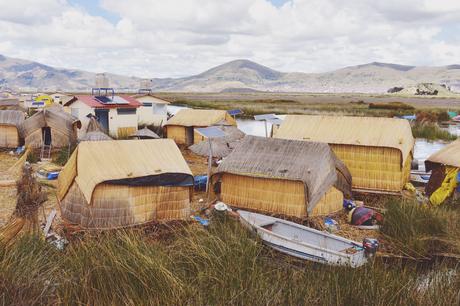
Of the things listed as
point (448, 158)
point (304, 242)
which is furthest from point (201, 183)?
point (448, 158)

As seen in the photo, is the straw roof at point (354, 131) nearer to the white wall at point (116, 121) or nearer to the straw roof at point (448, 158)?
the straw roof at point (448, 158)

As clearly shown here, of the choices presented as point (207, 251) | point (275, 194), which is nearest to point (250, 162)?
point (275, 194)

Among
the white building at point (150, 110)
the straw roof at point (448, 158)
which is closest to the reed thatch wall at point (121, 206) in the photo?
the straw roof at point (448, 158)

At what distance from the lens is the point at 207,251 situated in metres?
6.35

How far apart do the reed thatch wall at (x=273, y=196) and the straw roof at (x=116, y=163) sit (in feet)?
7.51

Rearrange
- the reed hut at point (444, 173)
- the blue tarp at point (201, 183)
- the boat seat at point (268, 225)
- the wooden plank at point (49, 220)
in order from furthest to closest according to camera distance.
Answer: the blue tarp at point (201, 183) < the reed hut at point (444, 173) < the boat seat at point (268, 225) < the wooden plank at point (49, 220)

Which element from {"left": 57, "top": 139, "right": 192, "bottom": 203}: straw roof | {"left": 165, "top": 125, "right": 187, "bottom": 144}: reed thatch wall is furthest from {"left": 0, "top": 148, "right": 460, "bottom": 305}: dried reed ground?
{"left": 165, "top": 125, "right": 187, "bottom": 144}: reed thatch wall

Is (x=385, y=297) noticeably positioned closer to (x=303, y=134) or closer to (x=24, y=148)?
(x=303, y=134)

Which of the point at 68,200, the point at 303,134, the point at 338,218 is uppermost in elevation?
the point at 303,134

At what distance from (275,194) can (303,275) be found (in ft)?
21.6

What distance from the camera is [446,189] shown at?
43.8 ft

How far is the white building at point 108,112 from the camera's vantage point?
25.5 m

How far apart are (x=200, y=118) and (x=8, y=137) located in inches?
407

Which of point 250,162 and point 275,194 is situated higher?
point 250,162
